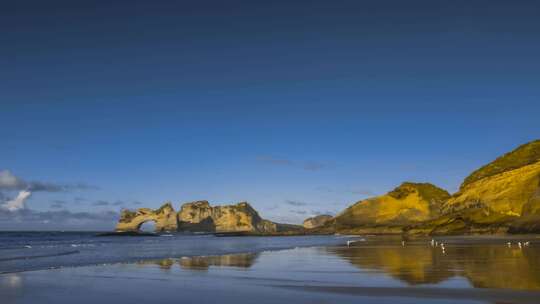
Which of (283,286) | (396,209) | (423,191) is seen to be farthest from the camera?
(423,191)

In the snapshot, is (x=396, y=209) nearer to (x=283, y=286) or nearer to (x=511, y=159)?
(x=511, y=159)

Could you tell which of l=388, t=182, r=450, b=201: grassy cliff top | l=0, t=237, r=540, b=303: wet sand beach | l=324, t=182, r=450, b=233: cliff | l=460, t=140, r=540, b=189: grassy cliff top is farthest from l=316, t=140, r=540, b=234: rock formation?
l=0, t=237, r=540, b=303: wet sand beach

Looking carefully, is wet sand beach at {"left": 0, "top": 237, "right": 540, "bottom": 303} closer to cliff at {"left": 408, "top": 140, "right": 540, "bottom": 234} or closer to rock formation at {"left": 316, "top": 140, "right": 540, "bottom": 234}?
cliff at {"left": 408, "top": 140, "right": 540, "bottom": 234}

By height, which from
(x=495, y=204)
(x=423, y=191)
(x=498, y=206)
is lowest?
(x=498, y=206)

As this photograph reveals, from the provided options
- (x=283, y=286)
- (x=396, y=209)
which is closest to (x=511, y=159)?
(x=396, y=209)

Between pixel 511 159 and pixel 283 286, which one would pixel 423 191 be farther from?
pixel 283 286

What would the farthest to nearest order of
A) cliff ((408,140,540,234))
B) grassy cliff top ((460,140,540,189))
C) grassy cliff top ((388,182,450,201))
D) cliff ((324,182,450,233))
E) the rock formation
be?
grassy cliff top ((388,182,450,201)) → cliff ((324,182,450,233)) → grassy cliff top ((460,140,540,189)) → the rock formation → cliff ((408,140,540,234))

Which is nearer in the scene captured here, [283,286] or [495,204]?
[283,286]

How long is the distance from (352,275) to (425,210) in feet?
526

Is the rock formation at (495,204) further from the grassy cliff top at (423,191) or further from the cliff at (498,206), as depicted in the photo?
the grassy cliff top at (423,191)

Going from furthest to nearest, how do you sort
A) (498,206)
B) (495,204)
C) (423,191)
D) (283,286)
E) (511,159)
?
(423,191) < (511,159) < (495,204) < (498,206) < (283,286)

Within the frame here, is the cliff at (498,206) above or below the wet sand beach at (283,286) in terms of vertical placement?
above

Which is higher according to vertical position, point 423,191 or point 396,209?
point 423,191

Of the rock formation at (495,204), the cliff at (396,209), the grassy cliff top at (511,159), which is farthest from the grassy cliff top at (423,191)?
the grassy cliff top at (511,159)
